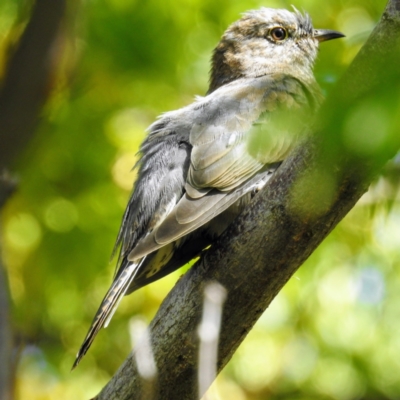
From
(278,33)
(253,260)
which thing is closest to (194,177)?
(253,260)

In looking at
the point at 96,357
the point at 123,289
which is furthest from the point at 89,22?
the point at 96,357

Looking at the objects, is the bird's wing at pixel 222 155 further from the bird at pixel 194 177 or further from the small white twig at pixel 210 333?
the small white twig at pixel 210 333

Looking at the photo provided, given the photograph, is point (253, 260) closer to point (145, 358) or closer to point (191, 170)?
point (145, 358)

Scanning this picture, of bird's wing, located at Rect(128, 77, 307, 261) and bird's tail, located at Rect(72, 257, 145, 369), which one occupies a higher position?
bird's wing, located at Rect(128, 77, 307, 261)

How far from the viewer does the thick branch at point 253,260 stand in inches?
110

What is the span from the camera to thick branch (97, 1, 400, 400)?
110 inches

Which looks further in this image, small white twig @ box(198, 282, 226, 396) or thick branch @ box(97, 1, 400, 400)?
small white twig @ box(198, 282, 226, 396)

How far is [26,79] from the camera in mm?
1685

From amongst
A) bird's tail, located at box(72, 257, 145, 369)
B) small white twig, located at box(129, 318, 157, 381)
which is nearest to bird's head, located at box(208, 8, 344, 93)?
bird's tail, located at box(72, 257, 145, 369)

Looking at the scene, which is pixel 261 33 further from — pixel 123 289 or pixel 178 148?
pixel 123 289

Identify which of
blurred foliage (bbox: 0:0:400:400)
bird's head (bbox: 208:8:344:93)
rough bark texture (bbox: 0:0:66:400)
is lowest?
blurred foliage (bbox: 0:0:400:400)

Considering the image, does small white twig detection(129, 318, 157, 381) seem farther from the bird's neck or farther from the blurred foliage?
the bird's neck

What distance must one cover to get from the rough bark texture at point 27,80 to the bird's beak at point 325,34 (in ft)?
13.6

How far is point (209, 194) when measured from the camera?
3.92 metres
